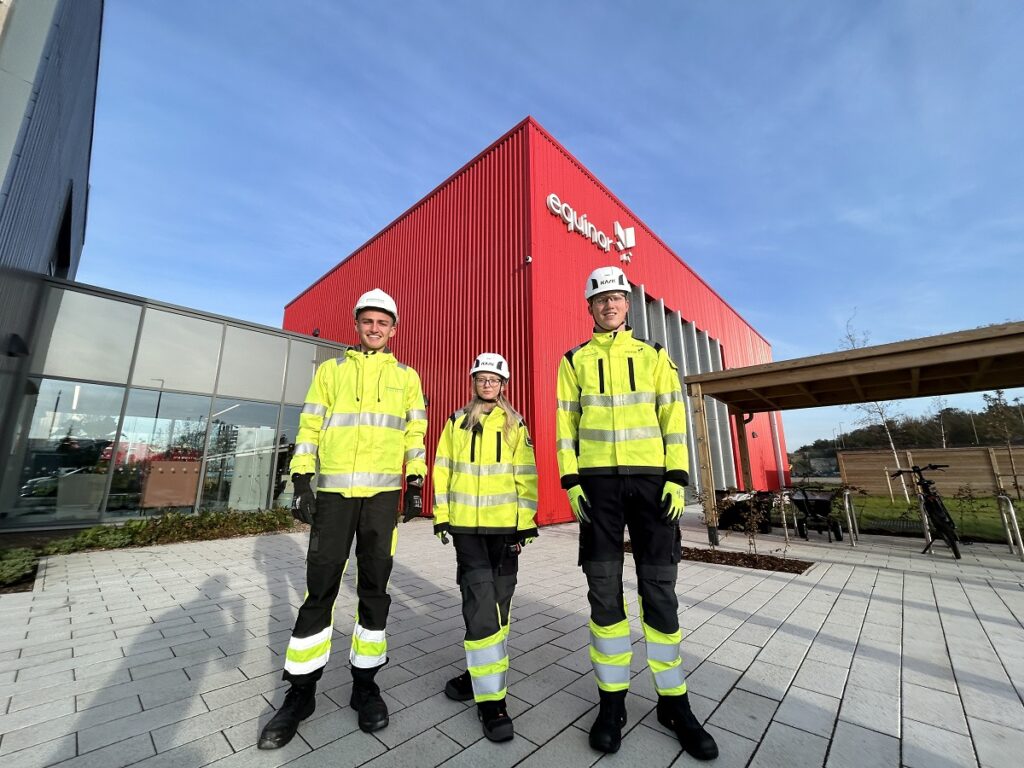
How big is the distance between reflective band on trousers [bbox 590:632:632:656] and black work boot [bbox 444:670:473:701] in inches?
34.6

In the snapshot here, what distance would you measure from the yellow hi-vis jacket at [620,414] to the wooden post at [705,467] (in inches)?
241

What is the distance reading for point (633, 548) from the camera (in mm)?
2275

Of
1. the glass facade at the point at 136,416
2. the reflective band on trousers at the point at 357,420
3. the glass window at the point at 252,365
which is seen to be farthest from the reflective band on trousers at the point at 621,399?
the glass window at the point at 252,365

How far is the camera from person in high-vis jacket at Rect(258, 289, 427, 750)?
7.47 feet

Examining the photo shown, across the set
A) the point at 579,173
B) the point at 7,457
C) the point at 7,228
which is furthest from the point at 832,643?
the point at 579,173

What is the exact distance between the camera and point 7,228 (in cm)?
538

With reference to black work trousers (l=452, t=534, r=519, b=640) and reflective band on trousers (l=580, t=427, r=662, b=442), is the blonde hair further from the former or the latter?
black work trousers (l=452, t=534, r=519, b=640)

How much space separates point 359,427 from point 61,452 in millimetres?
10095

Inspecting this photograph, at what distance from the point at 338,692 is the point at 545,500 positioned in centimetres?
795

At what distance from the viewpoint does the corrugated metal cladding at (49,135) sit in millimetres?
4906

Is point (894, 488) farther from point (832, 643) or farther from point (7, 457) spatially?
point (7, 457)

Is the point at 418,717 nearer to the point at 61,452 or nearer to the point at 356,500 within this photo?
the point at 356,500

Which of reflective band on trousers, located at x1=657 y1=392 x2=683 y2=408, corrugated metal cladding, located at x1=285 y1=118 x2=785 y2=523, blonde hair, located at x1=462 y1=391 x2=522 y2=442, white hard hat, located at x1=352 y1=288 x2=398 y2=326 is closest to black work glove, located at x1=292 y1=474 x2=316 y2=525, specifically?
blonde hair, located at x1=462 y1=391 x2=522 y2=442

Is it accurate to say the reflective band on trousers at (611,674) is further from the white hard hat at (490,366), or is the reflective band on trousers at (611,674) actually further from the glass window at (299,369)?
the glass window at (299,369)
